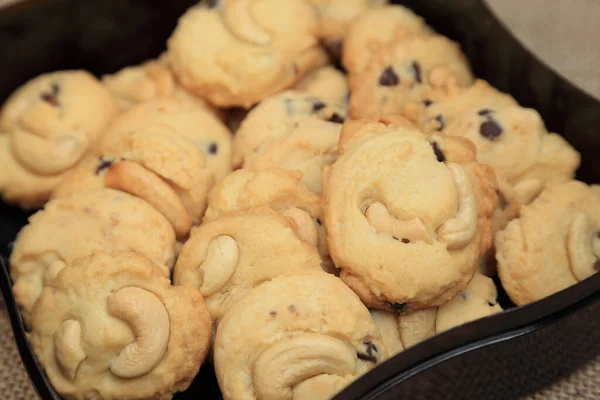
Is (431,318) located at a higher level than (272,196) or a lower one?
lower

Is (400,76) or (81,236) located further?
(400,76)

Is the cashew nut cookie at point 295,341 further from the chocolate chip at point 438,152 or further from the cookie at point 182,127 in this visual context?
the cookie at point 182,127

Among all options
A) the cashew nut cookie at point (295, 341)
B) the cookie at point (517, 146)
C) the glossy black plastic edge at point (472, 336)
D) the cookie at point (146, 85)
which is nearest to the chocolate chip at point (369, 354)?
the cashew nut cookie at point (295, 341)

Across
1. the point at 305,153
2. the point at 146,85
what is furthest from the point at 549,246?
the point at 146,85

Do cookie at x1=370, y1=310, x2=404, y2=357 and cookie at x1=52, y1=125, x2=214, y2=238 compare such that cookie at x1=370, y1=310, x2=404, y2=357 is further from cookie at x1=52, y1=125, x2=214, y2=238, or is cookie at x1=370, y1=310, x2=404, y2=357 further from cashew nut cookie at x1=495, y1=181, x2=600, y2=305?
cookie at x1=52, y1=125, x2=214, y2=238

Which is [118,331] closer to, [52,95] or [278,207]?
[278,207]

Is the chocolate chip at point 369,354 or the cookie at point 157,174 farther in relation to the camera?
the cookie at point 157,174
